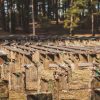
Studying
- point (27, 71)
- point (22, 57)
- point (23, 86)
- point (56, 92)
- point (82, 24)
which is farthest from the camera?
point (82, 24)

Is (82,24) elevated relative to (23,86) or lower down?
lower down

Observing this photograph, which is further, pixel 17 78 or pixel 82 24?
pixel 82 24

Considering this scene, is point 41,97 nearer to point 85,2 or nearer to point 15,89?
point 15,89

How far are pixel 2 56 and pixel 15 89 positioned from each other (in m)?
7.04

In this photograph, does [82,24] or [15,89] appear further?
[82,24]

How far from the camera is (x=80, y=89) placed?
37.1 ft

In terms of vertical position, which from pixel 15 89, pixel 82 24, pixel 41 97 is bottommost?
pixel 82 24

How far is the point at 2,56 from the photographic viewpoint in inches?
650

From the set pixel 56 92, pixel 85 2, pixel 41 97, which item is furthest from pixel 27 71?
pixel 85 2

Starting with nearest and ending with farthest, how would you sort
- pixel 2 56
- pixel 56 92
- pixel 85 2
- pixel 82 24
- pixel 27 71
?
pixel 56 92 → pixel 27 71 → pixel 2 56 → pixel 85 2 → pixel 82 24

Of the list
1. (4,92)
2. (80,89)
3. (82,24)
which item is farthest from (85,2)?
(4,92)

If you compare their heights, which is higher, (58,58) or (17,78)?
(17,78)

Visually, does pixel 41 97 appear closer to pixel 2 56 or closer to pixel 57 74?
pixel 57 74

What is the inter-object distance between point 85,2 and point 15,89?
41.7m
